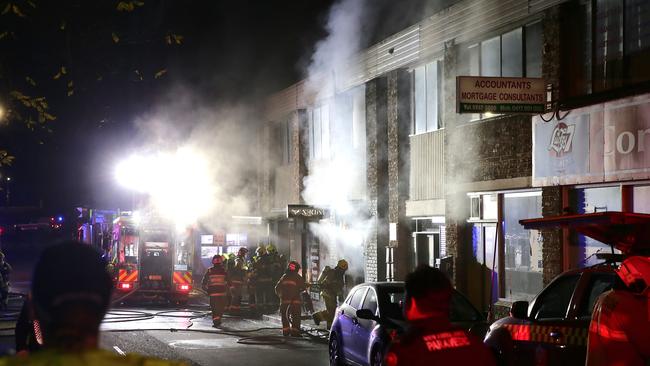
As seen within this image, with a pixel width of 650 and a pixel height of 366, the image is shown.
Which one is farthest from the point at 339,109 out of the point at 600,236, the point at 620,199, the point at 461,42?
the point at 600,236

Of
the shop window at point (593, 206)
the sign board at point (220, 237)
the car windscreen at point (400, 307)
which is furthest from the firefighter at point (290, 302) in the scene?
the sign board at point (220, 237)

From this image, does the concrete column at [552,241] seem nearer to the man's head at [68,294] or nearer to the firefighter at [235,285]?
the firefighter at [235,285]

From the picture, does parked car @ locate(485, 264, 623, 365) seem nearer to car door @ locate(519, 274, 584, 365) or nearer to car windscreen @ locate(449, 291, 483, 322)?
car door @ locate(519, 274, 584, 365)

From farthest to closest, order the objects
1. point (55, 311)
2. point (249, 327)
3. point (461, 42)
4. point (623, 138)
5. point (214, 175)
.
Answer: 1. point (214, 175)
2. point (249, 327)
3. point (461, 42)
4. point (623, 138)
5. point (55, 311)

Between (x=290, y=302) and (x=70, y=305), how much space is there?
51.2ft

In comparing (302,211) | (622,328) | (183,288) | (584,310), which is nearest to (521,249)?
(302,211)

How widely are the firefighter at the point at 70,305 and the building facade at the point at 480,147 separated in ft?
22.1

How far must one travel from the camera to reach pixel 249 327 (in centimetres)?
1988

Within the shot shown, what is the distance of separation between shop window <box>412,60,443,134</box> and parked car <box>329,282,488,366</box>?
27.1 feet

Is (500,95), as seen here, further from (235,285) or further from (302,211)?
(235,285)

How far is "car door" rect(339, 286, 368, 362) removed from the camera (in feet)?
38.5

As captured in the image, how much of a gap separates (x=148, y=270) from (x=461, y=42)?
13034mm

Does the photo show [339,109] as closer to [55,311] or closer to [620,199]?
[620,199]

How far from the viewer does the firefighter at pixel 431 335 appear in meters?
3.74
